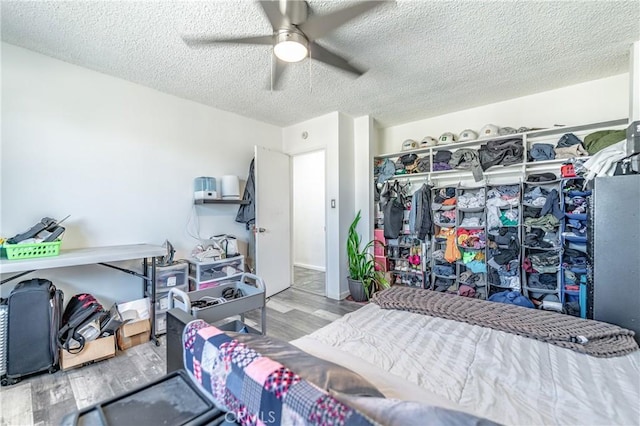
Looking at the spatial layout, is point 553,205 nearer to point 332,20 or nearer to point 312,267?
point 332,20

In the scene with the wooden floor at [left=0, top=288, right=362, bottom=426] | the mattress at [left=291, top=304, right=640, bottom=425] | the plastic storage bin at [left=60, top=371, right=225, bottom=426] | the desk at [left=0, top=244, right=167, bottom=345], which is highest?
the desk at [left=0, top=244, right=167, bottom=345]

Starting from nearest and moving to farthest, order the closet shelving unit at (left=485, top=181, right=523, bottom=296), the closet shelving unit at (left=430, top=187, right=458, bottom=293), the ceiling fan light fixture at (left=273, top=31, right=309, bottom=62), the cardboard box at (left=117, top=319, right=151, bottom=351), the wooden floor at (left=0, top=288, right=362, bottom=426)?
the wooden floor at (left=0, top=288, right=362, bottom=426) < the ceiling fan light fixture at (left=273, top=31, right=309, bottom=62) < the cardboard box at (left=117, top=319, right=151, bottom=351) < the closet shelving unit at (left=485, top=181, right=523, bottom=296) < the closet shelving unit at (left=430, top=187, right=458, bottom=293)

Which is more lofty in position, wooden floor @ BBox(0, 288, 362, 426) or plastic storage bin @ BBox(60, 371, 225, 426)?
plastic storage bin @ BBox(60, 371, 225, 426)

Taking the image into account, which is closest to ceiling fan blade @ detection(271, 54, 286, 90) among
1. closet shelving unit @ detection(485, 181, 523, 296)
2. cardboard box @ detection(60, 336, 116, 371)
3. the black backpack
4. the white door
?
the white door

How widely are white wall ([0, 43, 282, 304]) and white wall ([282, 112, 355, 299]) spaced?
4.82 ft

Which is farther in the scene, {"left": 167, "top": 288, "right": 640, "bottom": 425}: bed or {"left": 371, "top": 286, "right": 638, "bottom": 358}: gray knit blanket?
{"left": 371, "top": 286, "right": 638, "bottom": 358}: gray knit blanket

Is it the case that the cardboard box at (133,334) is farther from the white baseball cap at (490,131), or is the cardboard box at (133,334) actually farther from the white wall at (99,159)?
the white baseball cap at (490,131)

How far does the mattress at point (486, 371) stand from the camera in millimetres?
1029

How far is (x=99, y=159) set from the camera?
8.67 ft

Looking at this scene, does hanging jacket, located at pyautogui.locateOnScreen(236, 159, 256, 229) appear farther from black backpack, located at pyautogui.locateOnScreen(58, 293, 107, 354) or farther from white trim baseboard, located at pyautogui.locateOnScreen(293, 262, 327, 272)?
white trim baseboard, located at pyautogui.locateOnScreen(293, 262, 327, 272)

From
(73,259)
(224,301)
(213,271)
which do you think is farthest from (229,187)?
(224,301)

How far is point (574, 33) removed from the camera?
2.10 metres

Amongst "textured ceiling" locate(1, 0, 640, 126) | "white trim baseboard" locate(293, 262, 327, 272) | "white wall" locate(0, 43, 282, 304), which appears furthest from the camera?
"white trim baseboard" locate(293, 262, 327, 272)

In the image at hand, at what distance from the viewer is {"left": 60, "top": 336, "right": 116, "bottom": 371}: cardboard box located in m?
2.04
